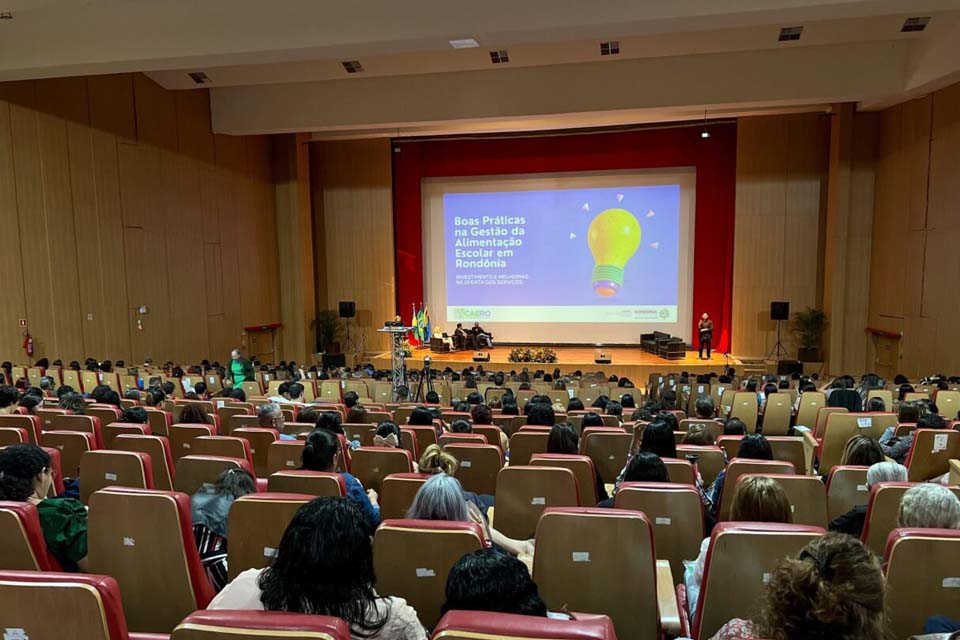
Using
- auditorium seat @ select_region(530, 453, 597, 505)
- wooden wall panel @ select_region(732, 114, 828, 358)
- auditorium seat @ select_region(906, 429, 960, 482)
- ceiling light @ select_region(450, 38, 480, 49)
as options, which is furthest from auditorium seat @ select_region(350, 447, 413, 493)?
wooden wall panel @ select_region(732, 114, 828, 358)

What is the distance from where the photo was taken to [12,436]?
418 cm

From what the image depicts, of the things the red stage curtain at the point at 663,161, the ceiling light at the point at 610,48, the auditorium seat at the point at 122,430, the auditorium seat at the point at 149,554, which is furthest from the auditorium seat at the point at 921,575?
the red stage curtain at the point at 663,161

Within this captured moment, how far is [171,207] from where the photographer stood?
43.3 feet

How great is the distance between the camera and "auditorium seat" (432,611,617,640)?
1.21 metres

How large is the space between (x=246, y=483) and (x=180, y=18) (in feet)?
28.8

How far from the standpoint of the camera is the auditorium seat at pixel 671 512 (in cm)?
269

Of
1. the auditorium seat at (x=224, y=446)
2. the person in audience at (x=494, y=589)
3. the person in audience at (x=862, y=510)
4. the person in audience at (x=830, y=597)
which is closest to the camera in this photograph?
the person in audience at (x=830, y=597)

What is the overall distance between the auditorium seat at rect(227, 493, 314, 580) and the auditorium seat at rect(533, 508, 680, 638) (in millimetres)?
883

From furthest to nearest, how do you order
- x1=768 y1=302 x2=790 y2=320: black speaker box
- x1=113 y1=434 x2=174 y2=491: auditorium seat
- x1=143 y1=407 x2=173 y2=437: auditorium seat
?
x1=768 y1=302 x2=790 y2=320: black speaker box < x1=143 y1=407 x2=173 y2=437: auditorium seat < x1=113 y1=434 x2=174 y2=491: auditorium seat

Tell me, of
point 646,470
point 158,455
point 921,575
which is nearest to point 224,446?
point 158,455

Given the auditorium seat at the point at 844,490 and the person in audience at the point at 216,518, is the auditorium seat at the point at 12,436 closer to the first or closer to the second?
the person in audience at the point at 216,518

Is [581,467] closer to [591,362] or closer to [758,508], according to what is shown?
[758,508]

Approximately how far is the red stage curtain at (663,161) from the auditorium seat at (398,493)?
13952mm

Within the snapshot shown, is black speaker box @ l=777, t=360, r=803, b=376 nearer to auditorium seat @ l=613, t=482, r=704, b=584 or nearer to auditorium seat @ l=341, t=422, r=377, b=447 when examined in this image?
auditorium seat @ l=341, t=422, r=377, b=447
